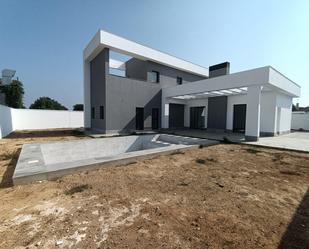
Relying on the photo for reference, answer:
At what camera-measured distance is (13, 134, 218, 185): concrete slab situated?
3.85 meters

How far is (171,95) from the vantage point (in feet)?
46.2

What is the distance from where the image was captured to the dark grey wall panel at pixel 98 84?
12109mm

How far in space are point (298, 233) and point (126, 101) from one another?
12177 millimetres

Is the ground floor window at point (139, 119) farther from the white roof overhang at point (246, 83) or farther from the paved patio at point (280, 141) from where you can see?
the paved patio at point (280, 141)

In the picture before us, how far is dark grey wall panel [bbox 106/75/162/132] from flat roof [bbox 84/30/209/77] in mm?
2046

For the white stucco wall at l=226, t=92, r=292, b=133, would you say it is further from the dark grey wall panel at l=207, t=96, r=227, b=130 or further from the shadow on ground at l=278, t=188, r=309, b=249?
the shadow on ground at l=278, t=188, r=309, b=249

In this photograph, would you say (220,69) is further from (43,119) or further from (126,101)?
(43,119)

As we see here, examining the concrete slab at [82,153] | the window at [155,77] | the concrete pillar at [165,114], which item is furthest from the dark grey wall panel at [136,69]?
the concrete slab at [82,153]

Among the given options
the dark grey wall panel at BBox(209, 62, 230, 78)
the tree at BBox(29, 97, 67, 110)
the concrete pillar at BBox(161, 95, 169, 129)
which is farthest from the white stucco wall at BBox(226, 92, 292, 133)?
the tree at BBox(29, 97, 67, 110)

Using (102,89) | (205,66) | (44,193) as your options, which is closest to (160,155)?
(44,193)

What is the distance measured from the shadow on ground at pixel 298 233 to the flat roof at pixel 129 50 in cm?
1268

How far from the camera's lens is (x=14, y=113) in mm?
15453

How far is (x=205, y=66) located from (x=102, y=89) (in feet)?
40.6

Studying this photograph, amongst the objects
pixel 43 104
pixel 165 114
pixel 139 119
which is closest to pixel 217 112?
pixel 165 114
